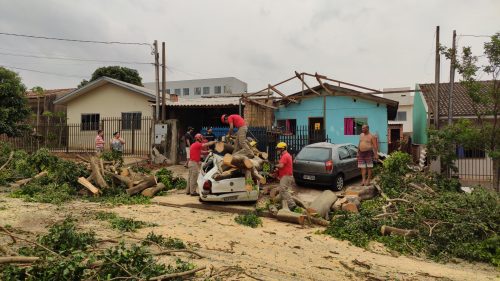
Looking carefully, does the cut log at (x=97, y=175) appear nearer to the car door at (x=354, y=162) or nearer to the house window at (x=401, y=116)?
the car door at (x=354, y=162)

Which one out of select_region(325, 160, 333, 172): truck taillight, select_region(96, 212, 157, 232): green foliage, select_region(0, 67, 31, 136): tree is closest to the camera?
select_region(96, 212, 157, 232): green foliage

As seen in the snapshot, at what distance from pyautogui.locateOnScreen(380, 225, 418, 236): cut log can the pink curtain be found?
44.2ft

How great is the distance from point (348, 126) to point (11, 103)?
17.4 meters

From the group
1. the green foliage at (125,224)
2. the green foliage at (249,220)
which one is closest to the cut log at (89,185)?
the green foliage at (125,224)

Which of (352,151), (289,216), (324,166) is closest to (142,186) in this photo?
(289,216)

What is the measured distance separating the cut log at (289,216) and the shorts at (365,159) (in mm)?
3693

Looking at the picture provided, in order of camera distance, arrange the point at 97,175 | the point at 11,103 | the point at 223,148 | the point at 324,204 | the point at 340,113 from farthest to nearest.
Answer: the point at 340,113, the point at 11,103, the point at 97,175, the point at 223,148, the point at 324,204

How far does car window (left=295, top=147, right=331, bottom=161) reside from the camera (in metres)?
11.5

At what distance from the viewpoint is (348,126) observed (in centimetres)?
2062

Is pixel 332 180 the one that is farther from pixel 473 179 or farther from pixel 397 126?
pixel 397 126

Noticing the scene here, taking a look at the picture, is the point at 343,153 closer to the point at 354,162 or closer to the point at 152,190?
the point at 354,162

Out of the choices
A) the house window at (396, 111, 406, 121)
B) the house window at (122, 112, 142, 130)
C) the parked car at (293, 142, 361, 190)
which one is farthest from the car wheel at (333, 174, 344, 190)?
the house window at (396, 111, 406, 121)

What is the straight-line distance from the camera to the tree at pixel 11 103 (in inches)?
695

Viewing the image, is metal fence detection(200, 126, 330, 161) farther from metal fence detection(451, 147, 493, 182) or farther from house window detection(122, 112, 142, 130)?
house window detection(122, 112, 142, 130)
